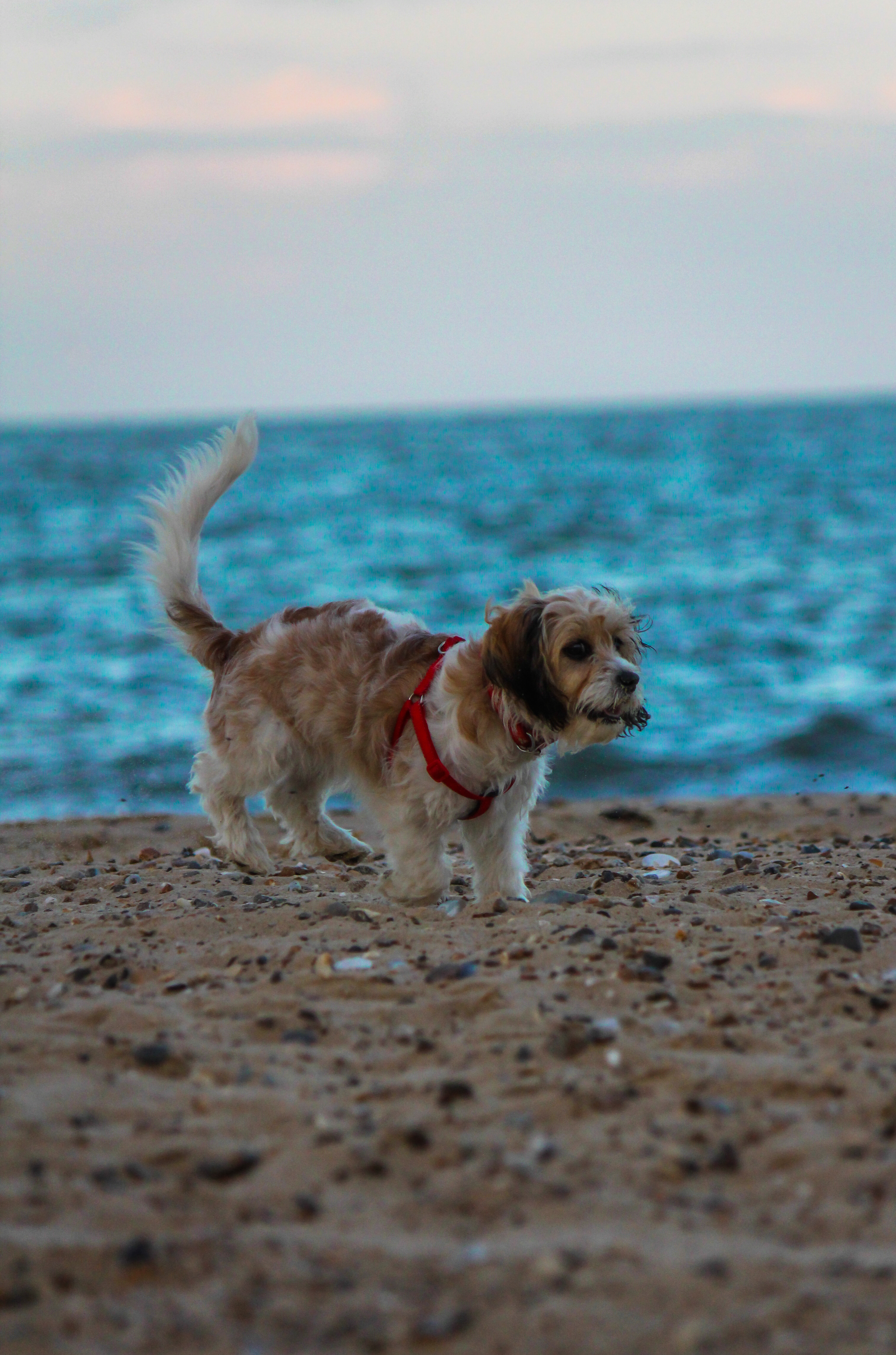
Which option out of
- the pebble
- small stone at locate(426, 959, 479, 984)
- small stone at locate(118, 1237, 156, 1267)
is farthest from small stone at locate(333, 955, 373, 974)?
small stone at locate(118, 1237, 156, 1267)

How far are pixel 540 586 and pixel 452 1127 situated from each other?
50.3ft

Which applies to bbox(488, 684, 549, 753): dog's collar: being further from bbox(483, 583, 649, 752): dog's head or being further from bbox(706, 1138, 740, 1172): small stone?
bbox(706, 1138, 740, 1172): small stone

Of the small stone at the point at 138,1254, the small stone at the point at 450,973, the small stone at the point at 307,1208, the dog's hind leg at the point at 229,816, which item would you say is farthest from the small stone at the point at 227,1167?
the dog's hind leg at the point at 229,816

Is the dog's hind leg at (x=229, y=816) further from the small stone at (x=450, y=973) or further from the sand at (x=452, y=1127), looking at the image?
the small stone at (x=450, y=973)

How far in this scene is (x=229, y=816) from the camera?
6750 millimetres

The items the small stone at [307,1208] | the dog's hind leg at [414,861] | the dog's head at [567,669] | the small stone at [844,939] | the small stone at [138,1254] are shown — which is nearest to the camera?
the small stone at [138,1254]

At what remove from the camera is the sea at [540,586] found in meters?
10.2

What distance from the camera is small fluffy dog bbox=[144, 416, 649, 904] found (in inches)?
216

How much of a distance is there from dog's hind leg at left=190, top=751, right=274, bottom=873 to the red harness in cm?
112

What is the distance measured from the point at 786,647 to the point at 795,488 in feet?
83.0

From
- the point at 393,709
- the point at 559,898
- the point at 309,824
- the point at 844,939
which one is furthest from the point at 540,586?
the point at 844,939

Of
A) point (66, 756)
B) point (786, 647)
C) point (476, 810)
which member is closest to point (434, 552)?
point (786, 647)

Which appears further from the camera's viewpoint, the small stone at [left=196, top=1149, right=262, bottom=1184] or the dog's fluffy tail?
the dog's fluffy tail

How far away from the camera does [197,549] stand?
7109 millimetres
